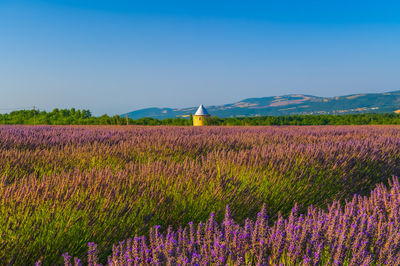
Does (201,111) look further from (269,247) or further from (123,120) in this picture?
(269,247)

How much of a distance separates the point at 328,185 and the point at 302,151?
0.65 m

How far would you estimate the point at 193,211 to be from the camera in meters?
2.49

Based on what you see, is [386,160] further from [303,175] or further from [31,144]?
[31,144]

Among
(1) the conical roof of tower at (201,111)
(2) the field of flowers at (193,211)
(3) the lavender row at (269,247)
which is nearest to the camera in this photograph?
(3) the lavender row at (269,247)

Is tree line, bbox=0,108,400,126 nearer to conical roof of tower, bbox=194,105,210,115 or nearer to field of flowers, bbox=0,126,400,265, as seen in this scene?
conical roof of tower, bbox=194,105,210,115

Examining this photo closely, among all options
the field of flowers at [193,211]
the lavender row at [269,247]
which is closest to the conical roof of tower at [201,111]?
the field of flowers at [193,211]

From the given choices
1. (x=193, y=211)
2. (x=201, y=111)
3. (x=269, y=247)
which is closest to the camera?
(x=269, y=247)

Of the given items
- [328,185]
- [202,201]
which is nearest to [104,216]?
[202,201]

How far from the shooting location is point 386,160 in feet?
16.7

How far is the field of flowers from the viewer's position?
55.3 inches

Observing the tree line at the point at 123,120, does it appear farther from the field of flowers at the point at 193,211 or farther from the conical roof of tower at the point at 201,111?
the field of flowers at the point at 193,211

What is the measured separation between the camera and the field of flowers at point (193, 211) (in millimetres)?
1405

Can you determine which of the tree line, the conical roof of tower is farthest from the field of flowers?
the conical roof of tower

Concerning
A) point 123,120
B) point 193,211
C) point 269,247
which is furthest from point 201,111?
point 269,247
